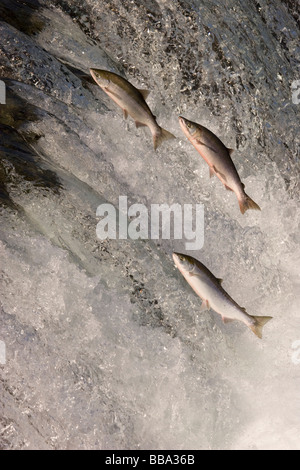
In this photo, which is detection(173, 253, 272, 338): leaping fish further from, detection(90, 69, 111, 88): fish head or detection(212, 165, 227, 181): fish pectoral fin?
detection(90, 69, 111, 88): fish head

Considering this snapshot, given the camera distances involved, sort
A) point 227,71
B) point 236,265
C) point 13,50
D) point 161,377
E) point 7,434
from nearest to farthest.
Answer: point 7,434 → point 161,377 → point 13,50 → point 236,265 → point 227,71

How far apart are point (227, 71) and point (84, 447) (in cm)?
156

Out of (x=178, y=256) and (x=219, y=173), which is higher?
(x=219, y=173)

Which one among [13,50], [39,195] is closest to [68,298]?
[39,195]

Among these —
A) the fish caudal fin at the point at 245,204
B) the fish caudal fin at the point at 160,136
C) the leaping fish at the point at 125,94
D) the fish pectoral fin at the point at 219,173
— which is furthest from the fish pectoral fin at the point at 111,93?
the fish caudal fin at the point at 245,204

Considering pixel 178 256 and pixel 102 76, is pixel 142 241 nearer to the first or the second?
pixel 178 256

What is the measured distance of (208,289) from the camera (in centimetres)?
169

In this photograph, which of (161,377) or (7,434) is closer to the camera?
(7,434)

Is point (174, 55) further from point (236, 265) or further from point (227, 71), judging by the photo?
point (236, 265)

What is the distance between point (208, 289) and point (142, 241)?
0.30 m

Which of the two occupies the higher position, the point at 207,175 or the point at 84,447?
the point at 207,175

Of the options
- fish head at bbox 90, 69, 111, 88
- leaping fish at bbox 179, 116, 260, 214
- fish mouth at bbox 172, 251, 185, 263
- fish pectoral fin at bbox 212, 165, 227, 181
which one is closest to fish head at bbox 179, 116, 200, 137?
leaping fish at bbox 179, 116, 260, 214

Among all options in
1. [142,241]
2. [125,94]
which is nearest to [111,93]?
[125,94]

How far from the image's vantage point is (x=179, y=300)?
6.13 ft
